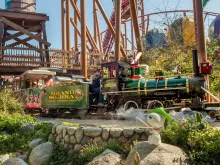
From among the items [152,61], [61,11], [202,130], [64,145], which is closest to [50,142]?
[64,145]

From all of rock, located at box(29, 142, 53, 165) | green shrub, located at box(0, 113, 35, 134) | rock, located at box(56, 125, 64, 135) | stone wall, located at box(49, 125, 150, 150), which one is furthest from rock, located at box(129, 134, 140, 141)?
green shrub, located at box(0, 113, 35, 134)

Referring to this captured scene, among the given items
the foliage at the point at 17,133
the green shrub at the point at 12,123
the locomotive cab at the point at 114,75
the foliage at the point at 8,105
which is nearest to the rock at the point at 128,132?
the foliage at the point at 17,133

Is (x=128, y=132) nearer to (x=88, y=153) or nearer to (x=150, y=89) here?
(x=88, y=153)

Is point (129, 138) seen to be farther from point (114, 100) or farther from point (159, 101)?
point (114, 100)

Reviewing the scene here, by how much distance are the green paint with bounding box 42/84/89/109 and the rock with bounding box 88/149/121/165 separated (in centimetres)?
625

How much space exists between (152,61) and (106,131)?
468 inches

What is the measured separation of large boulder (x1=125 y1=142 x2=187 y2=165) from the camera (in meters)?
5.45

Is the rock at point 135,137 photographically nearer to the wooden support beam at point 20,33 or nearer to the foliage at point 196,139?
the foliage at point 196,139

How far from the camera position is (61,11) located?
2383 cm

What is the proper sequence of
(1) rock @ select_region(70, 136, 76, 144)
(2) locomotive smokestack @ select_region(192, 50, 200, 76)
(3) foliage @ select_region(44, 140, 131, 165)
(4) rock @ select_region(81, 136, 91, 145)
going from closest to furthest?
1. (3) foliage @ select_region(44, 140, 131, 165)
2. (4) rock @ select_region(81, 136, 91, 145)
3. (1) rock @ select_region(70, 136, 76, 144)
4. (2) locomotive smokestack @ select_region(192, 50, 200, 76)

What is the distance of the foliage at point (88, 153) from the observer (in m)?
6.89

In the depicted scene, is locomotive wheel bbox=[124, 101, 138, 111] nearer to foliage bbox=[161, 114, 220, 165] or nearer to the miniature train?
the miniature train

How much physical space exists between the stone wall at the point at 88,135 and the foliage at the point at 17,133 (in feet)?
3.92

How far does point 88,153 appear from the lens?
7.29 meters
